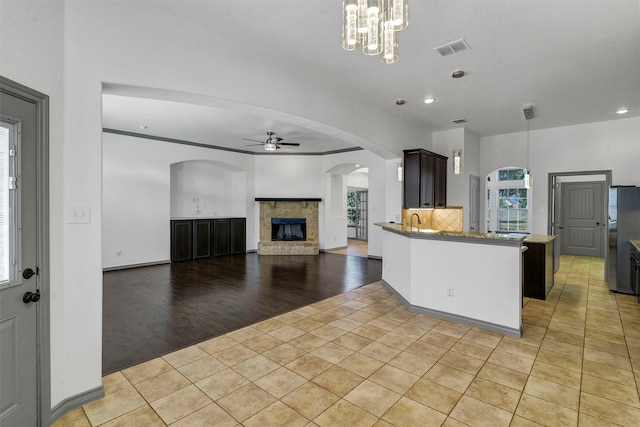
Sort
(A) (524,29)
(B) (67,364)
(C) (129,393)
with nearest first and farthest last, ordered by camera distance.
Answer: (B) (67,364) < (C) (129,393) < (A) (524,29)

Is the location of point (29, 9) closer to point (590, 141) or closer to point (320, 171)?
point (320, 171)

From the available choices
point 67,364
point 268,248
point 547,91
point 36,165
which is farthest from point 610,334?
point 268,248

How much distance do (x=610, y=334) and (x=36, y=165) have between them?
210 inches

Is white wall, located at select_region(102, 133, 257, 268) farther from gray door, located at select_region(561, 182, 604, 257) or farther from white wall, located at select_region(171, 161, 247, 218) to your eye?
gray door, located at select_region(561, 182, 604, 257)

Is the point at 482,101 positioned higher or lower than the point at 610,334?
higher

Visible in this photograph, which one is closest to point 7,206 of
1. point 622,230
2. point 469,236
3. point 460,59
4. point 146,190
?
point 469,236

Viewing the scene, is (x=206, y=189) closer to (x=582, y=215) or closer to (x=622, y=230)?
(x=622, y=230)

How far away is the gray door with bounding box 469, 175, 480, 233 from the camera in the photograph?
22.7ft

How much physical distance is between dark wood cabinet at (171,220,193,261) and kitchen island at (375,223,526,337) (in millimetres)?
5565

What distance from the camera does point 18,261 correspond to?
72.1 inches

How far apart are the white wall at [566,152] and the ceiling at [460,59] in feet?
1.17

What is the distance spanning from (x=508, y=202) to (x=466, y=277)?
7909 millimetres

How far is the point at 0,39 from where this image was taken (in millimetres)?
1700

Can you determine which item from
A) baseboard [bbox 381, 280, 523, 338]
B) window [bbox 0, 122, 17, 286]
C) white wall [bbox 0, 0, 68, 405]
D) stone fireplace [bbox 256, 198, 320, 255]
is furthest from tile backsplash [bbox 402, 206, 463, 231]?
window [bbox 0, 122, 17, 286]
